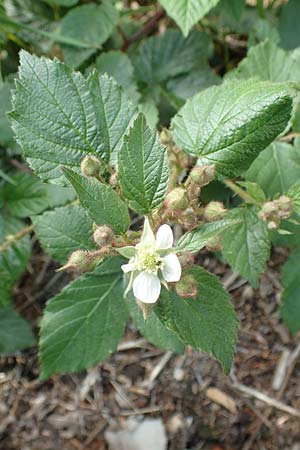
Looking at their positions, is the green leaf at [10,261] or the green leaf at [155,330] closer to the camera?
the green leaf at [155,330]

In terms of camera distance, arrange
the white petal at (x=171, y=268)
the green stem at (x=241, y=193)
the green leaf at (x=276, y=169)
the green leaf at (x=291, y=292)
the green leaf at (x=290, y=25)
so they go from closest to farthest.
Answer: the white petal at (x=171, y=268)
the green stem at (x=241, y=193)
the green leaf at (x=276, y=169)
the green leaf at (x=291, y=292)
the green leaf at (x=290, y=25)

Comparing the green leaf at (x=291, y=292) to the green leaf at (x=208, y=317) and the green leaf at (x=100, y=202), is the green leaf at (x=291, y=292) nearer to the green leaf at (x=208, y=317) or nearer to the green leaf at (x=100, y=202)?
the green leaf at (x=208, y=317)

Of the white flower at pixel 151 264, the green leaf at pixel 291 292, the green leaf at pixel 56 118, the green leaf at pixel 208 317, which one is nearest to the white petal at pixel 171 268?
the white flower at pixel 151 264

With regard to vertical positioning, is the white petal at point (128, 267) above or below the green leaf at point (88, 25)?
below

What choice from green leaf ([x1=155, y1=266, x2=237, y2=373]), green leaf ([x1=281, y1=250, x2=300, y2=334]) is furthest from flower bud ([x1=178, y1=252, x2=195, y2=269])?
green leaf ([x1=281, y1=250, x2=300, y2=334])

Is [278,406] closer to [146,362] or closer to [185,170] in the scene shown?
[146,362]

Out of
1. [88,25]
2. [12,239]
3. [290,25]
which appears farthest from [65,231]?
[290,25]
